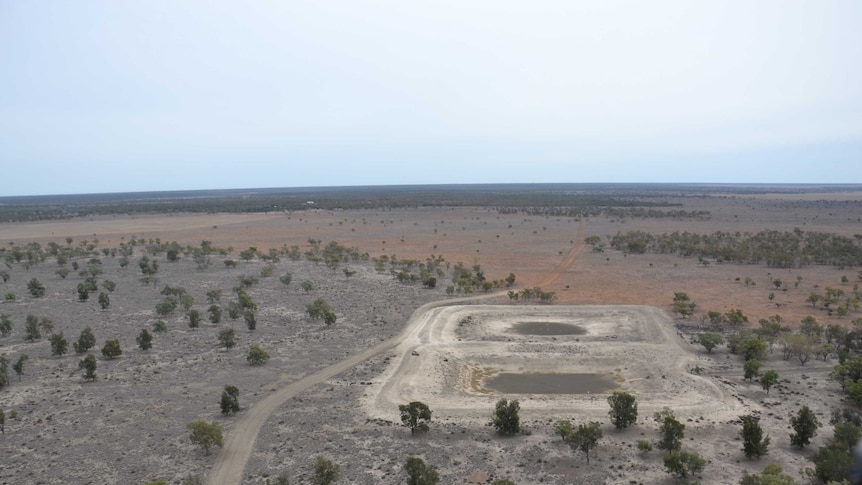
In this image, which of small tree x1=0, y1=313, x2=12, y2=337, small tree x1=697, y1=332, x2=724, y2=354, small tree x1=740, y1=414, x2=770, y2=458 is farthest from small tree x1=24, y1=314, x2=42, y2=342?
small tree x1=697, y1=332, x2=724, y2=354

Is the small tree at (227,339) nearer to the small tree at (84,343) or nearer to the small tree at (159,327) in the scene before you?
the small tree at (159,327)

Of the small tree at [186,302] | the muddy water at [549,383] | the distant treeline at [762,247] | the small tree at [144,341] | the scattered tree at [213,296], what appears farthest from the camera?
the distant treeline at [762,247]

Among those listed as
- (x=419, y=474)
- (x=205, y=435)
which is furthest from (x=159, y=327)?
(x=419, y=474)

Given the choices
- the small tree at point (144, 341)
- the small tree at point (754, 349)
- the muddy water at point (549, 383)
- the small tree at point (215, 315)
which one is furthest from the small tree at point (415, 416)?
the small tree at point (215, 315)

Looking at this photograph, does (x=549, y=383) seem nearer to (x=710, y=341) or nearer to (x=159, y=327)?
(x=710, y=341)

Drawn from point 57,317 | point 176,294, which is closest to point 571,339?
point 176,294

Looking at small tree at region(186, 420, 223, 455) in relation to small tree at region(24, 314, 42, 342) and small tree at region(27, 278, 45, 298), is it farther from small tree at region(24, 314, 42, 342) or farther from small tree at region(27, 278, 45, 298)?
small tree at region(27, 278, 45, 298)
